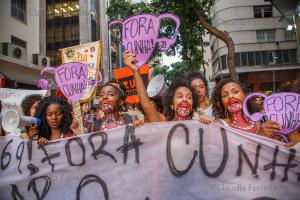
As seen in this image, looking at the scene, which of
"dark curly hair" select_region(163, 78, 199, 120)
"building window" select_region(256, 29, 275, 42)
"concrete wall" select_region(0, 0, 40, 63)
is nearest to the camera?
"dark curly hair" select_region(163, 78, 199, 120)

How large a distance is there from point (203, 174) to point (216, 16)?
30810 millimetres

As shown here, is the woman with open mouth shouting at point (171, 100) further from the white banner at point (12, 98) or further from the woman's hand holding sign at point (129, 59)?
the white banner at point (12, 98)

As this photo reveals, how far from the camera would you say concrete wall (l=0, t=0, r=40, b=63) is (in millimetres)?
16125

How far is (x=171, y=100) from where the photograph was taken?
11.5 ft

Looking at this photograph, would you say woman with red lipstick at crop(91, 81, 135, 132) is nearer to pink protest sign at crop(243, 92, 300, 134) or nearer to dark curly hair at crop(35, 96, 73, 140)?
dark curly hair at crop(35, 96, 73, 140)

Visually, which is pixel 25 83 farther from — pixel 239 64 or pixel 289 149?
pixel 239 64

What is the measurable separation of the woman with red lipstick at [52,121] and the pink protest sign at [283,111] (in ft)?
5.96

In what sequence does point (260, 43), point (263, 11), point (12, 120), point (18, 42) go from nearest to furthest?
1. point (12, 120)
2. point (18, 42)
3. point (260, 43)
4. point (263, 11)

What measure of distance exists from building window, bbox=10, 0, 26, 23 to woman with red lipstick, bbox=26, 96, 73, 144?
48.4 feet

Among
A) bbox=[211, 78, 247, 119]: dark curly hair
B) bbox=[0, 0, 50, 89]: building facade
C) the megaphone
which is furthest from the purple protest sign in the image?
bbox=[0, 0, 50, 89]: building facade

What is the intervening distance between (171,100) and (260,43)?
2846 centimetres

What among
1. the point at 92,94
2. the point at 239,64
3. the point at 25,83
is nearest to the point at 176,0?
the point at 92,94

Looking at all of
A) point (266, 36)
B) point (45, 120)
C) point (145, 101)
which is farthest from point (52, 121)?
point (266, 36)

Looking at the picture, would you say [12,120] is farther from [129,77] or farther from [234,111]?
[129,77]
